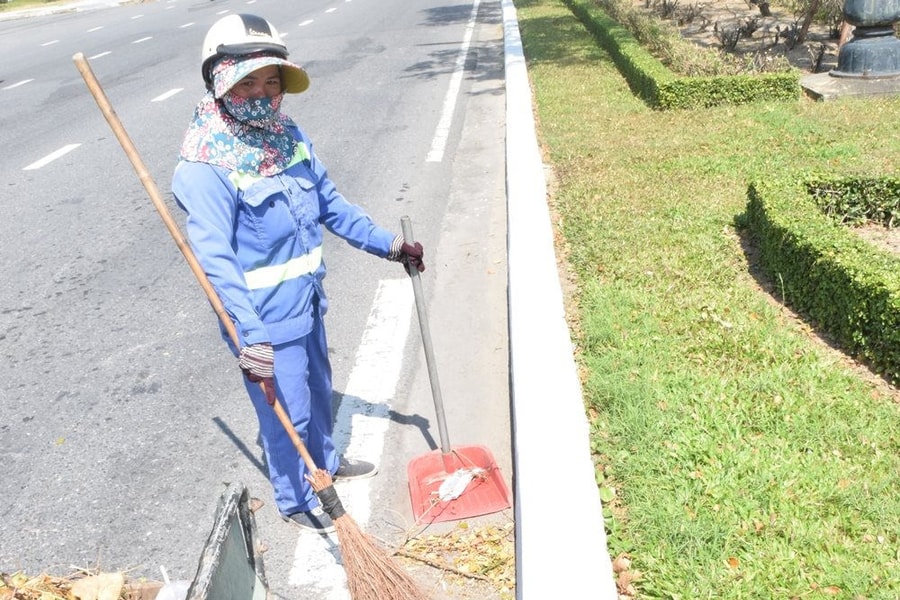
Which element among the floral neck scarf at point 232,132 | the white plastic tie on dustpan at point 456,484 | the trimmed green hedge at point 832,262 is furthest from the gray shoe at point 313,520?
the trimmed green hedge at point 832,262

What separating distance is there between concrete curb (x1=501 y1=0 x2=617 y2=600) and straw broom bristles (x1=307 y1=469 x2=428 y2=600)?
0.44m

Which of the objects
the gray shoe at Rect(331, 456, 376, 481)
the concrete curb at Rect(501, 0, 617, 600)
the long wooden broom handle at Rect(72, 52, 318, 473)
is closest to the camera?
the long wooden broom handle at Rect(72, 52, 318, 473)

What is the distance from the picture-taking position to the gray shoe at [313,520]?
3592 mm

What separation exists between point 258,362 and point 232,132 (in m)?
0.81

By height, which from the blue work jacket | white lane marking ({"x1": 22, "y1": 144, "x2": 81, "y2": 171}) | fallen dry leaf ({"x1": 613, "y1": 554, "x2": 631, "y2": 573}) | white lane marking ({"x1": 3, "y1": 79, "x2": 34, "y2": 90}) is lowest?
fallen dry leaf ({"x1": 613, "y1": 554, "x2": 631, "y2": 573})

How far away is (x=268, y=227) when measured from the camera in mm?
3082

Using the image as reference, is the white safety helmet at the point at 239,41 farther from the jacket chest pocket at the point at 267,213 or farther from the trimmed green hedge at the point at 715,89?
the trimmed green hedge at the point at 715,89

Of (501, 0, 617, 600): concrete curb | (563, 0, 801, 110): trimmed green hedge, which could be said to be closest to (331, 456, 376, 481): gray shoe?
(501, 0, 617, 600): concrete curb

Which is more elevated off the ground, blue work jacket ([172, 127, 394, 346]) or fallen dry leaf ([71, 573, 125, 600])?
blue work jacket ([172, 127, 394, 346])

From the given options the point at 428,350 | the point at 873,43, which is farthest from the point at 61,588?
the point at 873,43

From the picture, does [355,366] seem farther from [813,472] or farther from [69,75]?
[69,75]

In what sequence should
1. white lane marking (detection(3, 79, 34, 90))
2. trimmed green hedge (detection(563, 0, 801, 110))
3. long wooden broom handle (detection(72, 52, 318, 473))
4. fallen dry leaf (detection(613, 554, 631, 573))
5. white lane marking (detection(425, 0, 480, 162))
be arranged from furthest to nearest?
white lane marking (detection(3, 79, 34, 90)) < trimmed green hedge (detection(563, 0, 801, 110)) < white lane marking (detection(425, 0, 480, 162)) < fallen dry leaf (detection(613, 554, 631, 573)) < long wooden broom handle (detection(72, 52, 318, 473))

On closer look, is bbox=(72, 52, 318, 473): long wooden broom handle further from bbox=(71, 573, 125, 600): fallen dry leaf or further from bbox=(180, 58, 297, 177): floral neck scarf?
bbox=(71, 573, 125, 600): fallen dry leaf

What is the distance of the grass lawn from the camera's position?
3.06 metres
